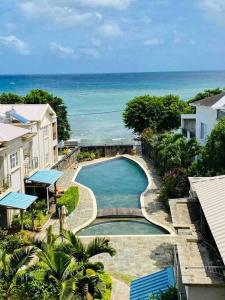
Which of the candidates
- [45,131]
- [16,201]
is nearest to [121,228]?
[16,201]

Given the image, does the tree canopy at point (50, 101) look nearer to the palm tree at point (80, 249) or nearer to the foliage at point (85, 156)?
the foliage at point (85, 156)

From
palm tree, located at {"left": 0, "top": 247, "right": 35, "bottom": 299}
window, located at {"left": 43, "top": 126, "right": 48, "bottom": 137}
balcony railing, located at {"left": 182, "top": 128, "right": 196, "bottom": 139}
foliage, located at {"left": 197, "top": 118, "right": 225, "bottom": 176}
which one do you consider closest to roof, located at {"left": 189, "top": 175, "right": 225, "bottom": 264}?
palm tree, located at {"left": 0, "top": 247, "right": 35, "bottom": 299}

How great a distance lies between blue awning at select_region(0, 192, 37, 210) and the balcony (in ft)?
15.8

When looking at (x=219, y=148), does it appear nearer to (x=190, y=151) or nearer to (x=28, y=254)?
(x=190, y=151)

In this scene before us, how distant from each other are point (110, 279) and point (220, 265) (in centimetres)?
927

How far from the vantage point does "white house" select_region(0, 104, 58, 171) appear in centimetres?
3584

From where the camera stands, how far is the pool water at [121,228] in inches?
1096

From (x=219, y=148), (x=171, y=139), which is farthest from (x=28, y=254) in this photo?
(x=171, y=139)

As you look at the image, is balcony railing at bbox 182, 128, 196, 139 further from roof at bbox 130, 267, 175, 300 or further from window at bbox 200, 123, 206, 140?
roof at bbox 130, 267, 175, 300

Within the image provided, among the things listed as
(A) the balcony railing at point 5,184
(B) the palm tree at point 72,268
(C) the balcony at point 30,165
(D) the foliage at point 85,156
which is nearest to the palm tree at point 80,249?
(B) the palm tree at point 72,268

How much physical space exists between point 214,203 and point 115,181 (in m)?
30.4

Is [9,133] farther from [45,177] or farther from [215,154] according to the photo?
[215,154]

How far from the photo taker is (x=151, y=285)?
15.9 metres

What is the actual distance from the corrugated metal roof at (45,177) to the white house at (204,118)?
42.1ft
